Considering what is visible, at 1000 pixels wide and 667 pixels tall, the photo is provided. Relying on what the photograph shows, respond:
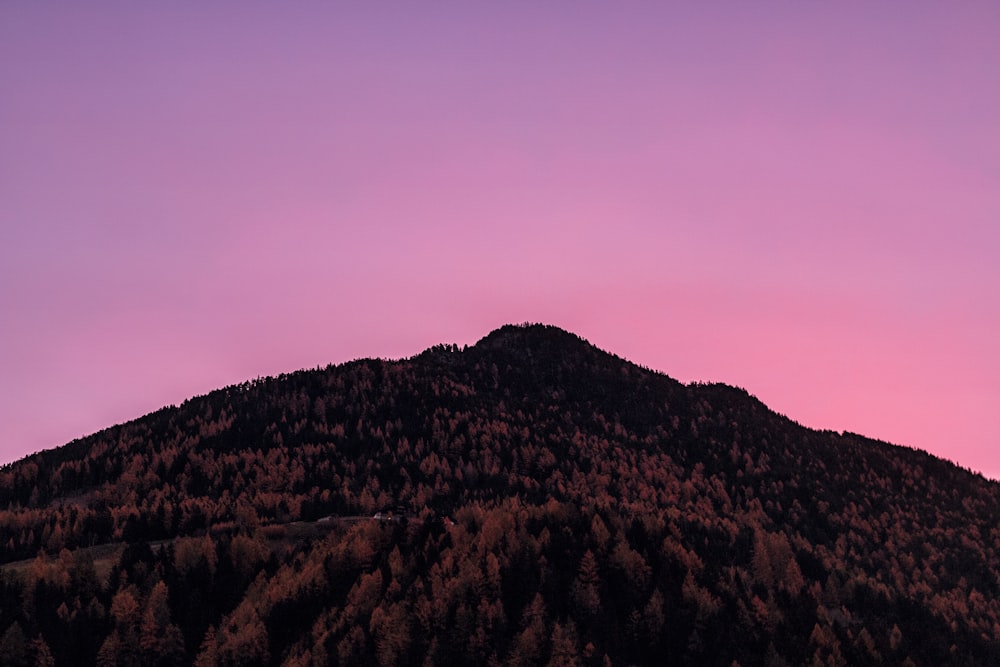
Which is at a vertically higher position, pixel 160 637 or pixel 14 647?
pixel 14 647

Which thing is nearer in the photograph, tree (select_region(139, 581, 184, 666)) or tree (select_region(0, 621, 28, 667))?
tree (select_region(0, 621, 28, 667))

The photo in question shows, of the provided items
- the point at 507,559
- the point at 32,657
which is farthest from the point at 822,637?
the point at 32,657

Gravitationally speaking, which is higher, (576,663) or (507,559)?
(507,559)

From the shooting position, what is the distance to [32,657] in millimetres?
167250

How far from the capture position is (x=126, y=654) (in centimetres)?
17100

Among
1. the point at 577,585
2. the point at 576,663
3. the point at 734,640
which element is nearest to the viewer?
the point at 576,663

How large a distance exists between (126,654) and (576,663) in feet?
285

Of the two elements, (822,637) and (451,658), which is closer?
(451,658)

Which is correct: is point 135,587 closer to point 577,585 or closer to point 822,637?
point 577,585

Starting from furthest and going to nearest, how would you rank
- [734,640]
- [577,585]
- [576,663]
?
1. [577,585]
2. [734,640]
3. [576,663]

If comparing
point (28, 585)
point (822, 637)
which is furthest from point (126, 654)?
point (822, 637)

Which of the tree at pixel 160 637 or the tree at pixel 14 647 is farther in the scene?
the tree at pixel 160 637

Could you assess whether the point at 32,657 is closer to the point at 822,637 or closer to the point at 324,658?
the point at 324,658

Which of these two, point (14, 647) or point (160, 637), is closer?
point (14, 647)
